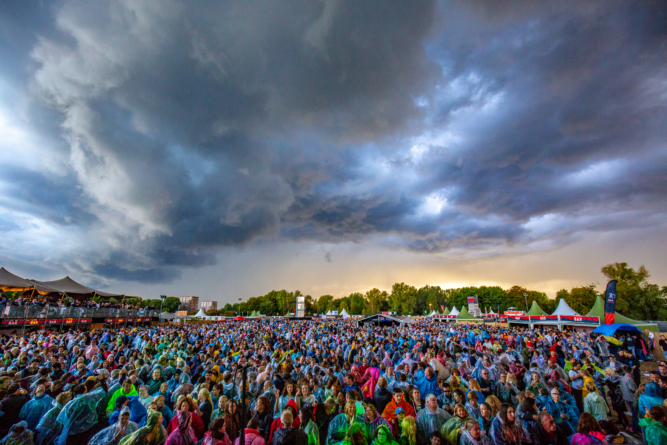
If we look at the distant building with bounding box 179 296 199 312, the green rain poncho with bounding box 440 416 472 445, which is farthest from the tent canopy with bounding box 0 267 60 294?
the distant building with bounding box 179 296 199 312

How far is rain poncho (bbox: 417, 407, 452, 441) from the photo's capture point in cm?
502

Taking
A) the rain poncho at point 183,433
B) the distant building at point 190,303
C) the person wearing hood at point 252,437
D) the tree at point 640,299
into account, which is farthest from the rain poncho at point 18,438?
the distant building at point 190,303

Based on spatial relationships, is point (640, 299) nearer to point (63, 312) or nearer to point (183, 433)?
point (183, 433)

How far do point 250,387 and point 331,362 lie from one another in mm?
3559

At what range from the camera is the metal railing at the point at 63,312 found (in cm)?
2203

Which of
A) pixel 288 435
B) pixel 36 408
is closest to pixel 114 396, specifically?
pixel 36 408

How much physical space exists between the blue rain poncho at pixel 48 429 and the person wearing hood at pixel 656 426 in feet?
32.0

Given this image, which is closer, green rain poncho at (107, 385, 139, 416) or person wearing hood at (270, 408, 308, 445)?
person wearing hood at (270, 408, 308, 445)

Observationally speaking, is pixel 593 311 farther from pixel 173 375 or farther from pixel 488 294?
pixel 488 294

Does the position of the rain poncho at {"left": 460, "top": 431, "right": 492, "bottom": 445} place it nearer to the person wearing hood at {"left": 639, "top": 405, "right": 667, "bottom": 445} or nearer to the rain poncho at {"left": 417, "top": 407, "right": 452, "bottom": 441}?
the rain poncho at {"left": 417, "top": 407, "right": 452, "bottom": 441}

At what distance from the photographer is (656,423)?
14.7 ft

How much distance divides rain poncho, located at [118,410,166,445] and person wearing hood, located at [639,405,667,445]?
7627 millimetres

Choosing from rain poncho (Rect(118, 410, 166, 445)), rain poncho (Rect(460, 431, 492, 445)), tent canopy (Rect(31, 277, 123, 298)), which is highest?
tent canopy (Rect(31, 277, 123, 298))

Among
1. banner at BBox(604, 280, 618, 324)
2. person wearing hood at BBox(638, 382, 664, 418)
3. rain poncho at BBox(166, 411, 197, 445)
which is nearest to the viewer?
rain poncho at BBox(166, 411, 197, 445)
